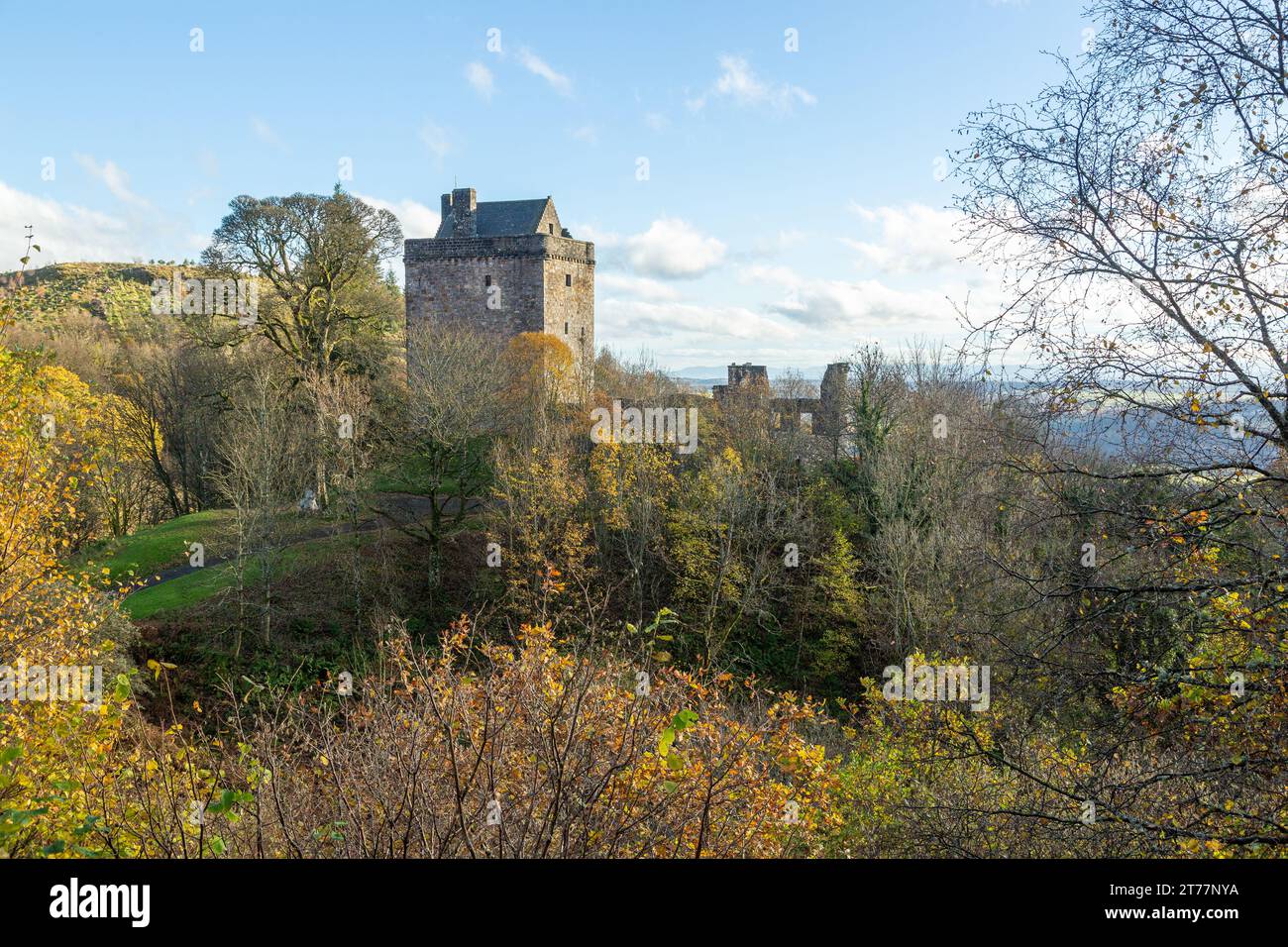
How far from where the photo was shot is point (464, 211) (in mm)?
44844

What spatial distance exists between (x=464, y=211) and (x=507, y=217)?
2.20 metres

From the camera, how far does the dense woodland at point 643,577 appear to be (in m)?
5.69

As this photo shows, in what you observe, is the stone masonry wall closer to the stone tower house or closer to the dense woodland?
the stone tower house

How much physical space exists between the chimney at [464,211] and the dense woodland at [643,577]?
28.7ft

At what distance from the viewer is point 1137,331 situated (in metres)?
6.06

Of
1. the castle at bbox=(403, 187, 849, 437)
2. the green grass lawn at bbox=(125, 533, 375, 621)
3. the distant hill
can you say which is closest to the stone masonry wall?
the castle at bbox=(403, 187, 849, 437)

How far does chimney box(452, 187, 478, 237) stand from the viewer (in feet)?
147

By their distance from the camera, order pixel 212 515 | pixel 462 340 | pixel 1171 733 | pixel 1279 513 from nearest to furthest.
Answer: pixel 1279 513, pixel 1171 733, pixel 212 515, pixel 462 340

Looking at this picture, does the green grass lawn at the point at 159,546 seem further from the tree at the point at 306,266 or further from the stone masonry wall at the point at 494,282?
the stone masonry wall at the point at 494,282

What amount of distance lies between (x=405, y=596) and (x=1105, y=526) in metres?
22.5

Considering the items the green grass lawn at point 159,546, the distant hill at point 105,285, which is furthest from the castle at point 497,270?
the distant hill at point 105,285

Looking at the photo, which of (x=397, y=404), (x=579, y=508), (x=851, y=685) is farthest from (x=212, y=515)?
(x=851, y=685)
